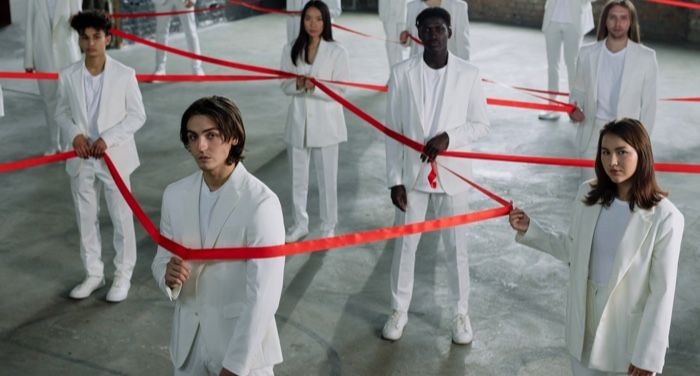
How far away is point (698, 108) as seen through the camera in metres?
10.2

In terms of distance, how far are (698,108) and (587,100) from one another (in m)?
5.11

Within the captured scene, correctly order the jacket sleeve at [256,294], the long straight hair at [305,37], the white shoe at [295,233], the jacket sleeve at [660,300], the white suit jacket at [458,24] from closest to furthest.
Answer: the jacket sleeve at [256,294] → the jacket sleeve at [660,300] → the long straight hair at [305,37] → the white shoe at [295,233] → the white suit jacket at [458,24]

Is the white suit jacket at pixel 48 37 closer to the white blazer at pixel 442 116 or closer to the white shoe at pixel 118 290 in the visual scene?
the white shoe at pixel 118 290

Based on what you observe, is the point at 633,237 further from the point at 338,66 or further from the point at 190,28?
the point at 190,28

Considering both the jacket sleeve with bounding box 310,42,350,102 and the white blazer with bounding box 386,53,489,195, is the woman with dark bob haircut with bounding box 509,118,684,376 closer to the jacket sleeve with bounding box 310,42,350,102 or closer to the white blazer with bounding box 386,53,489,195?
the white blazer with bounding box 386,53,489,195

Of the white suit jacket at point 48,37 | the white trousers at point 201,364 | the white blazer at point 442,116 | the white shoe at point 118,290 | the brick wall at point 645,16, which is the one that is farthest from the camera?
the brick wall at point 645,16

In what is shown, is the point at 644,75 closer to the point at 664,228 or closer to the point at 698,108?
the point at 664,228

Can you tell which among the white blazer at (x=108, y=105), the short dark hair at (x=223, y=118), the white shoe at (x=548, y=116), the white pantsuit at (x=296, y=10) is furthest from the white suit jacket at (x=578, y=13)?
the short dark hair at (x=223, y=118)

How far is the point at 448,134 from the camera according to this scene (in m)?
4.57

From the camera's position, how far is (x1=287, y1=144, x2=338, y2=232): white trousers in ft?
20.6

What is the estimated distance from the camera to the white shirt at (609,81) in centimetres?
557

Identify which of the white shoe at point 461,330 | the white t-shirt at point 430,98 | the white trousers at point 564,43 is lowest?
the white shoe at point 461,330

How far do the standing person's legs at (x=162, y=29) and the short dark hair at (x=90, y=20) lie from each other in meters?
5.89

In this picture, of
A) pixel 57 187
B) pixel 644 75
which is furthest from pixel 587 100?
pixel 57 187
